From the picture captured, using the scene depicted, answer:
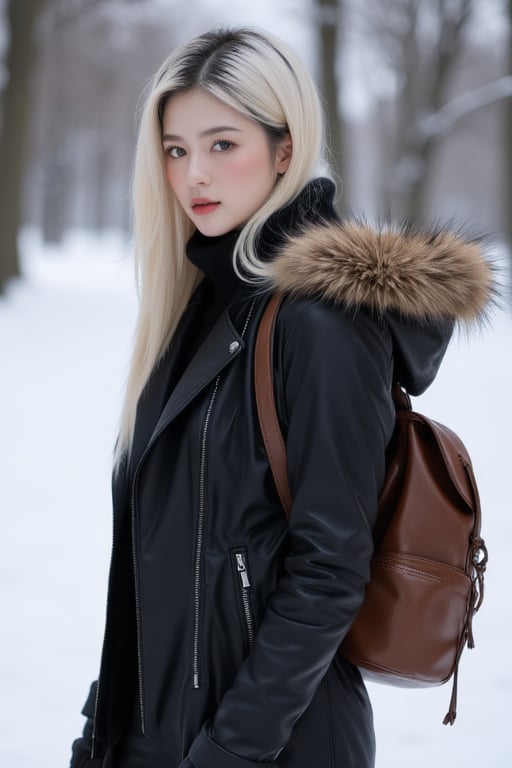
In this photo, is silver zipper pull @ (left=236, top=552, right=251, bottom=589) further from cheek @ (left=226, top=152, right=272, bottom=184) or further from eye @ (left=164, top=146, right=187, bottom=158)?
eye @ (left=164, top=146, right=187, bottom=158)

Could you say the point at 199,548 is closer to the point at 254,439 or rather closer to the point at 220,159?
the point at 254,439

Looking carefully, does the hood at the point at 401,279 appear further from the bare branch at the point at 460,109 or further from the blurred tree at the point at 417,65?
the blurred tree at the point at 417,65

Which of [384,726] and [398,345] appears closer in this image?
[398,345]

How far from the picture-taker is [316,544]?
5.02 feet

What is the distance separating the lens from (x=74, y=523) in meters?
5.47

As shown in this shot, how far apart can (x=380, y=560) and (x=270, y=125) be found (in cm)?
93

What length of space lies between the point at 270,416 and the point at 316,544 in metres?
0.25

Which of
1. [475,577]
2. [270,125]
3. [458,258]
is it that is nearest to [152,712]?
[475,577]

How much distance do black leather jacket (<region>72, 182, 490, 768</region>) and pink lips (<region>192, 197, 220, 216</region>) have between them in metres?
0.22

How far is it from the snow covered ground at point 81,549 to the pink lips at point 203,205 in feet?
1.68

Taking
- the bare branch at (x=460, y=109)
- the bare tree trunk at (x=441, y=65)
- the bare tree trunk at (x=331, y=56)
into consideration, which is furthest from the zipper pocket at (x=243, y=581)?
the bare tree trunk at (x=441, y=65)

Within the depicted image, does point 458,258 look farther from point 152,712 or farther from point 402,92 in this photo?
point 402,92

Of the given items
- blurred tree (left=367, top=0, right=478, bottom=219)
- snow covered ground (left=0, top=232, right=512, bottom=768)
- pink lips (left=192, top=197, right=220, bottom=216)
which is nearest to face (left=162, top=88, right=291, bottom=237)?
pink lips (left=192, top=197, right=220, bottom=216)

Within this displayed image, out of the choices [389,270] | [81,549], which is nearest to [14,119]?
[81,549]
